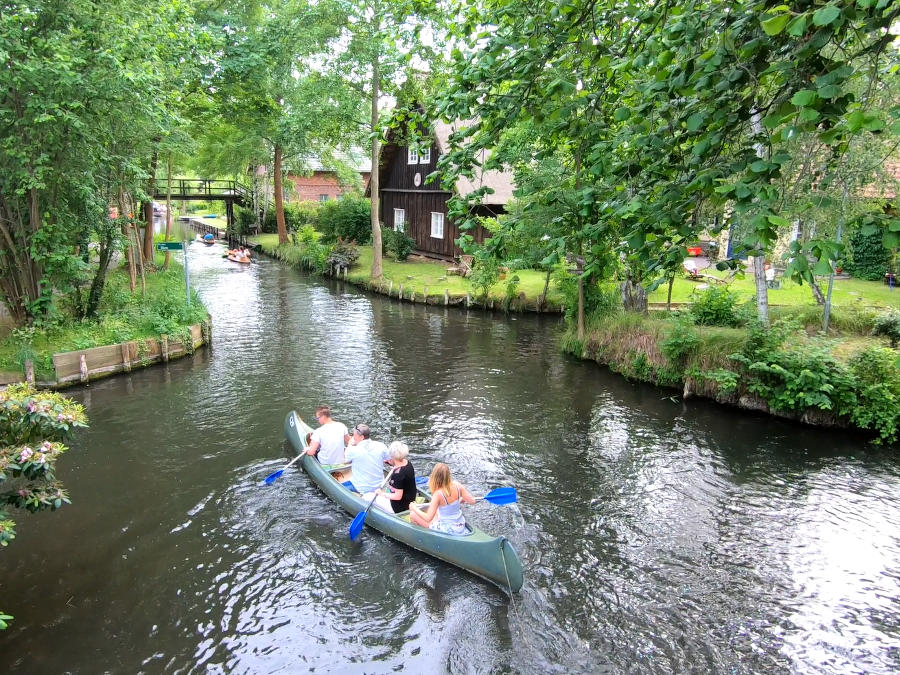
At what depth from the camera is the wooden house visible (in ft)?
92.7

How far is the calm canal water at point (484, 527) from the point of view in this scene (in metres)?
6.75

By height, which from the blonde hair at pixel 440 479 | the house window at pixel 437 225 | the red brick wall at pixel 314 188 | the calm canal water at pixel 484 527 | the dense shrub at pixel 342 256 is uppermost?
the red brick wall at pixel 314 188

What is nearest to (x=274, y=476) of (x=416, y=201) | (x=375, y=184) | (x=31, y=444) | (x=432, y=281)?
(x=31, y=444)

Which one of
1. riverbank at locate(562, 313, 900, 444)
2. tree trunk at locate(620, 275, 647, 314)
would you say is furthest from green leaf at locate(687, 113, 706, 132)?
tree trunk at locate(620, 275, 647, 314)

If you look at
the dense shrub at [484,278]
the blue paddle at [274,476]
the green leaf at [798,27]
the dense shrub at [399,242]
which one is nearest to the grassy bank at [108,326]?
the blue paddle at [274,476]

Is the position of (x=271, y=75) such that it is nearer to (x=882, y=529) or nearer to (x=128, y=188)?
(x=128, y=188)

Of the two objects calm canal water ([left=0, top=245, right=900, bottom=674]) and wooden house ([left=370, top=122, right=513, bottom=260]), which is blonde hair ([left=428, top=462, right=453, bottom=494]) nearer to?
calm canal water ([left=0, top=245, right=900, bottom=674])

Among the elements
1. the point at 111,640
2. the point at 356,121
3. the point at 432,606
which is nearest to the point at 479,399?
the point at 432,606

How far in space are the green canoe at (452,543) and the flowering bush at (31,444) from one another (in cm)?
416

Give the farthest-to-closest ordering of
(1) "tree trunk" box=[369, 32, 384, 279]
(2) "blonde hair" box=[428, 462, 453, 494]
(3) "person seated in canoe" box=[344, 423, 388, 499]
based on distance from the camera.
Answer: (1) "tree trunk" box=[369, 32, 384, 279] → (3) "person seated in canoe" box=[344, 423, 388, 499] → (2) "blonde hair" box=[428, 462, 453, 494]

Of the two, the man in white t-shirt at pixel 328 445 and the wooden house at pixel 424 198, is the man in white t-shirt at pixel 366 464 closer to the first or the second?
the man in white t-shirt at pixel 328 445

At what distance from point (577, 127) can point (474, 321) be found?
1642 cm

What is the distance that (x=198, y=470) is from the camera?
1061cm

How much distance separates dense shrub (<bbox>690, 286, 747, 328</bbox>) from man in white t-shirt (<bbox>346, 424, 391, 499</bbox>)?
9967 mm
